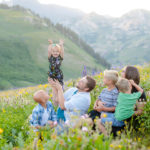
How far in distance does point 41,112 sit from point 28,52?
115m

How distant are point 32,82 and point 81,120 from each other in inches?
3585

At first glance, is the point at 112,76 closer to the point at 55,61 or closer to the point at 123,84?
the point at 123,84

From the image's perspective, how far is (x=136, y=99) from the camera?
4.73 metres

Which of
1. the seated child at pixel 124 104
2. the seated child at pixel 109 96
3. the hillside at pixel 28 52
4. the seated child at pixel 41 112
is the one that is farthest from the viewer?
the hillside at pixel 28 52

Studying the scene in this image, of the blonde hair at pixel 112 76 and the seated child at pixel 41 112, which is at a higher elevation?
the blonde hair at pixel 112 76

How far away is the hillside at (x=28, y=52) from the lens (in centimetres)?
9498

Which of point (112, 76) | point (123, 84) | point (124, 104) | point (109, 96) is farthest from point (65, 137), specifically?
point (112, 76)

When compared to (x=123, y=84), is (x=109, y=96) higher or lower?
lower

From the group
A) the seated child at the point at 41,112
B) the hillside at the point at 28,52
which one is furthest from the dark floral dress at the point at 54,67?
the hillside at the point at 28,52

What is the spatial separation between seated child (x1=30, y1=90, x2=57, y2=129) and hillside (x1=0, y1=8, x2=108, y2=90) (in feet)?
247

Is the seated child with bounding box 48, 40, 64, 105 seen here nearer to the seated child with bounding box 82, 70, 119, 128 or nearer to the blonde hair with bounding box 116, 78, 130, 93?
the seated child with bounding box 82, 70, 119, 128

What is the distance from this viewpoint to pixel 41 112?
5000 millimetres

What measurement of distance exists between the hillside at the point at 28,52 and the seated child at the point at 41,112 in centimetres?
7536

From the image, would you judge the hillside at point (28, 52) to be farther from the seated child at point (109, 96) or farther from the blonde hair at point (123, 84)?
the blonde hair at point (123, 84)
